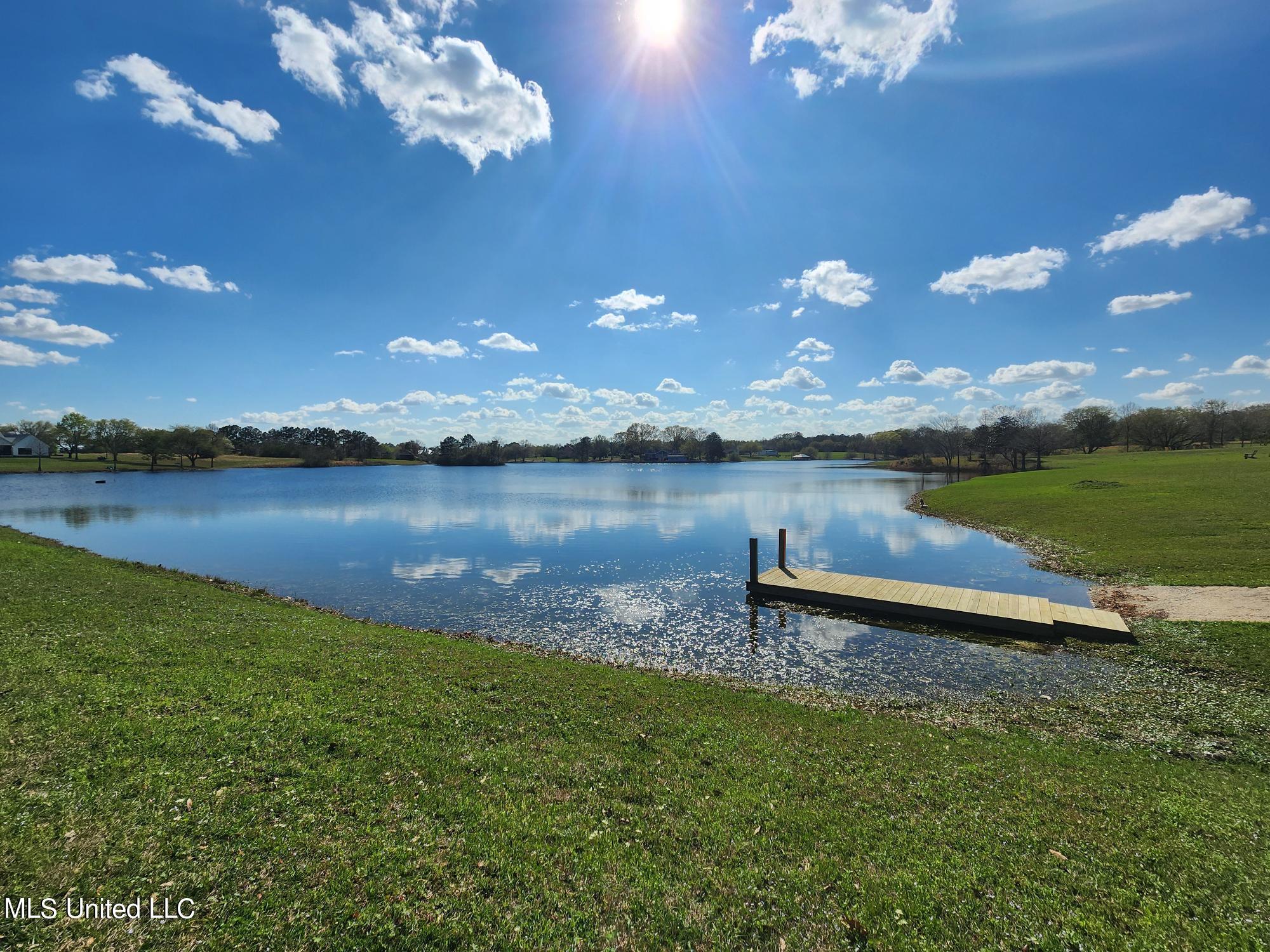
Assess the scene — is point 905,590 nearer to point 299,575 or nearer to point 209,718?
point 209,718

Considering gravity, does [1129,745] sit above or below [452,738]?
below

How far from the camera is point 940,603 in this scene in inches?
660

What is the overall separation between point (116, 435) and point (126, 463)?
1027 centimetres

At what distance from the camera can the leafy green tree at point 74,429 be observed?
126 metres

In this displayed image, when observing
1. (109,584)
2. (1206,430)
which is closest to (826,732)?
(109,584)

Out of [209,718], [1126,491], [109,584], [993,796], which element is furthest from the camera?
[1126,491]

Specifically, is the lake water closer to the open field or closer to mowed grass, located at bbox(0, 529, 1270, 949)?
mowed grass, located at bbox(0, 529, 1270, 949)

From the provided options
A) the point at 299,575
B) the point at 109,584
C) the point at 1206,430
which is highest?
the point at 1206,430

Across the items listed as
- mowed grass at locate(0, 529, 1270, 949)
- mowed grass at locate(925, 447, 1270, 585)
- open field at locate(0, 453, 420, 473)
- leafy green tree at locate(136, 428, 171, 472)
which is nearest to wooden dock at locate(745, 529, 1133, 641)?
mowed grass at locate(925, 447, 1270, 585)

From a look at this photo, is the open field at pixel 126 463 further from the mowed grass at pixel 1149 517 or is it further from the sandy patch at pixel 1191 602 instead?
the sandy patch at pixel 1191 602

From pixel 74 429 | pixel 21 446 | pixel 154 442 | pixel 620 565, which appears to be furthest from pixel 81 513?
pixel 21 446

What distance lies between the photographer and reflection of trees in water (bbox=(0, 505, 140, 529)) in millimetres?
39562

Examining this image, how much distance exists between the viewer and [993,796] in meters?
6.36

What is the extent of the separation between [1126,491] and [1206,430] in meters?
108
